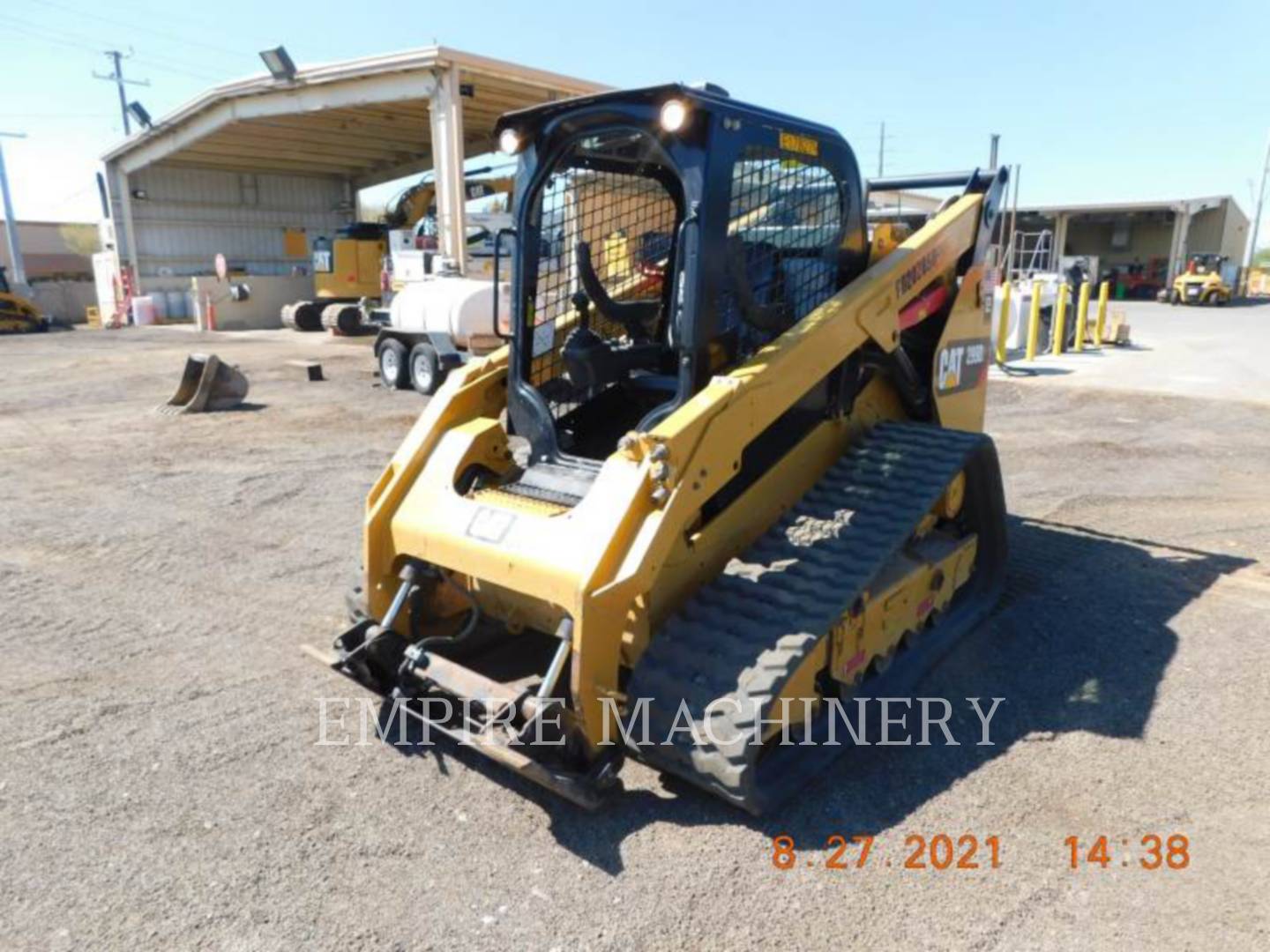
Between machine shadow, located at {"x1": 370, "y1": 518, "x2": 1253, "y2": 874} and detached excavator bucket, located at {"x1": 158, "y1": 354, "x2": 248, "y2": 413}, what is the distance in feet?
30.2

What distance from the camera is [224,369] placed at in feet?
38.4

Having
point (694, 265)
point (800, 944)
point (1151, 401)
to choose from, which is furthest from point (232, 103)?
point (800, 944)

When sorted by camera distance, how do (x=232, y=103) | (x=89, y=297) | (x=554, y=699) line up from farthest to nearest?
(x=89, y=297), (x=232, y=103), (x=554, y=699)

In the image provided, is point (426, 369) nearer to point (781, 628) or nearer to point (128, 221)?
point (781, 628)

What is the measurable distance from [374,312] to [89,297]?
82.0ft

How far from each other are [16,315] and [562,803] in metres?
29.6

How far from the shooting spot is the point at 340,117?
2256 cm

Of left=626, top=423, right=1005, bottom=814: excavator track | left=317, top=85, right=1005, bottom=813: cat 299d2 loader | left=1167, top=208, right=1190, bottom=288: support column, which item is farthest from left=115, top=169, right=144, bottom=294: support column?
left=1167, top=208, right=1190, bottom=288: support column

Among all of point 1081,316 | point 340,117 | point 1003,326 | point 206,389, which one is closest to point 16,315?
point 340,117

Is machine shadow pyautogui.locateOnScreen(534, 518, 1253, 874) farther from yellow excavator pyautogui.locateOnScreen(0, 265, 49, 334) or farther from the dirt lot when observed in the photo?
yellow excavator pyautogui.locateOnScreen(0, 265, 49, 334)

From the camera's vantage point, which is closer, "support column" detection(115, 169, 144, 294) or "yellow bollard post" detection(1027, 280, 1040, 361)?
"yellow bollard post" detection(1027, 280, 1040, 361)

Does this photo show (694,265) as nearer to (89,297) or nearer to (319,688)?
(319,688)

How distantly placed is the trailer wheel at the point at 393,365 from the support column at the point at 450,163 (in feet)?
11.7

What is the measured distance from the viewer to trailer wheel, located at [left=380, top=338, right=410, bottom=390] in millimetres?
13672
